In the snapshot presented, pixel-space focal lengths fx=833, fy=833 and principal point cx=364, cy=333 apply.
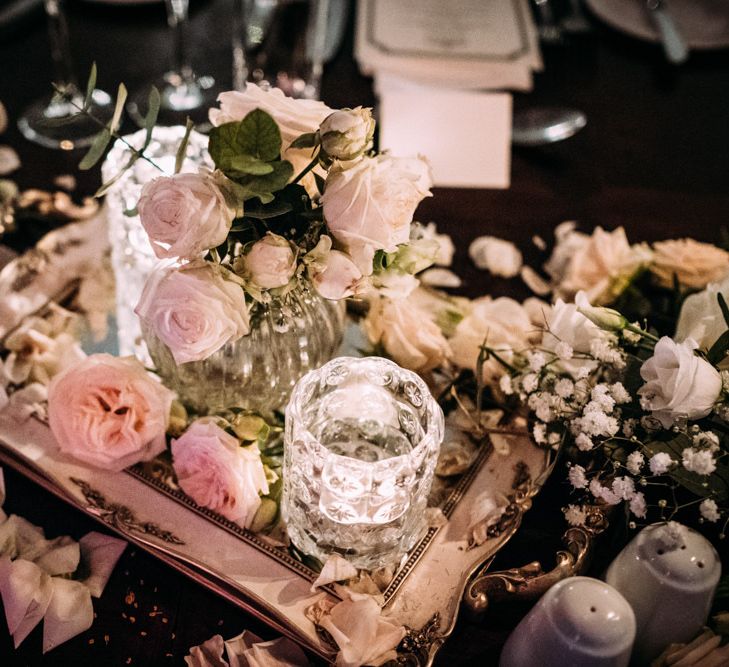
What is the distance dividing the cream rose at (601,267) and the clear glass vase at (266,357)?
0.32 m

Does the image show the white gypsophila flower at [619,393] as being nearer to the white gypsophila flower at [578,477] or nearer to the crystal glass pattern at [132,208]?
the white gypsophila flower at [578,477]

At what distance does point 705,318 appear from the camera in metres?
0.72

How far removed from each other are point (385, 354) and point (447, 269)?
0.23 m

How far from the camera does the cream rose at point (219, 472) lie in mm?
688

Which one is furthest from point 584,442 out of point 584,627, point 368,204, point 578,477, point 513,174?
point 513,174

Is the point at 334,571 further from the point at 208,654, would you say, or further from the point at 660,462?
the point at 660,462

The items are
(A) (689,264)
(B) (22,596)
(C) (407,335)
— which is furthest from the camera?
(A) (689,264)

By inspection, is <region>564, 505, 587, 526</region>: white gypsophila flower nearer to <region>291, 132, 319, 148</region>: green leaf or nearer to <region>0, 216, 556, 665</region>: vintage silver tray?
<region>0, 216, 556, 665</region>: vintage silver tray

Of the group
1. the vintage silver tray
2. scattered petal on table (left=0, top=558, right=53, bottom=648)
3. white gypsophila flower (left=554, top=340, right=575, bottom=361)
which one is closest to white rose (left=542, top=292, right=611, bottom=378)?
white gypsophila flower (left=554, top=340, right=575, bottom=361)

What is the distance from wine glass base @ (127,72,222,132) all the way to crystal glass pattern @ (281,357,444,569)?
2.20 feet

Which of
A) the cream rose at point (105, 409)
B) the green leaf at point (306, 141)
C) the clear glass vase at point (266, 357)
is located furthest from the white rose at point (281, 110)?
the cream rose at point (105, 409)

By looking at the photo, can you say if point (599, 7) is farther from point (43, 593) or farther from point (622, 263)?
point (43, 593)

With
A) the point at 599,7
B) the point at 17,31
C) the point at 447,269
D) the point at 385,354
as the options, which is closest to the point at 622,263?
the point at 447,269

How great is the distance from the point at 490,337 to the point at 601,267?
0.20 meters
